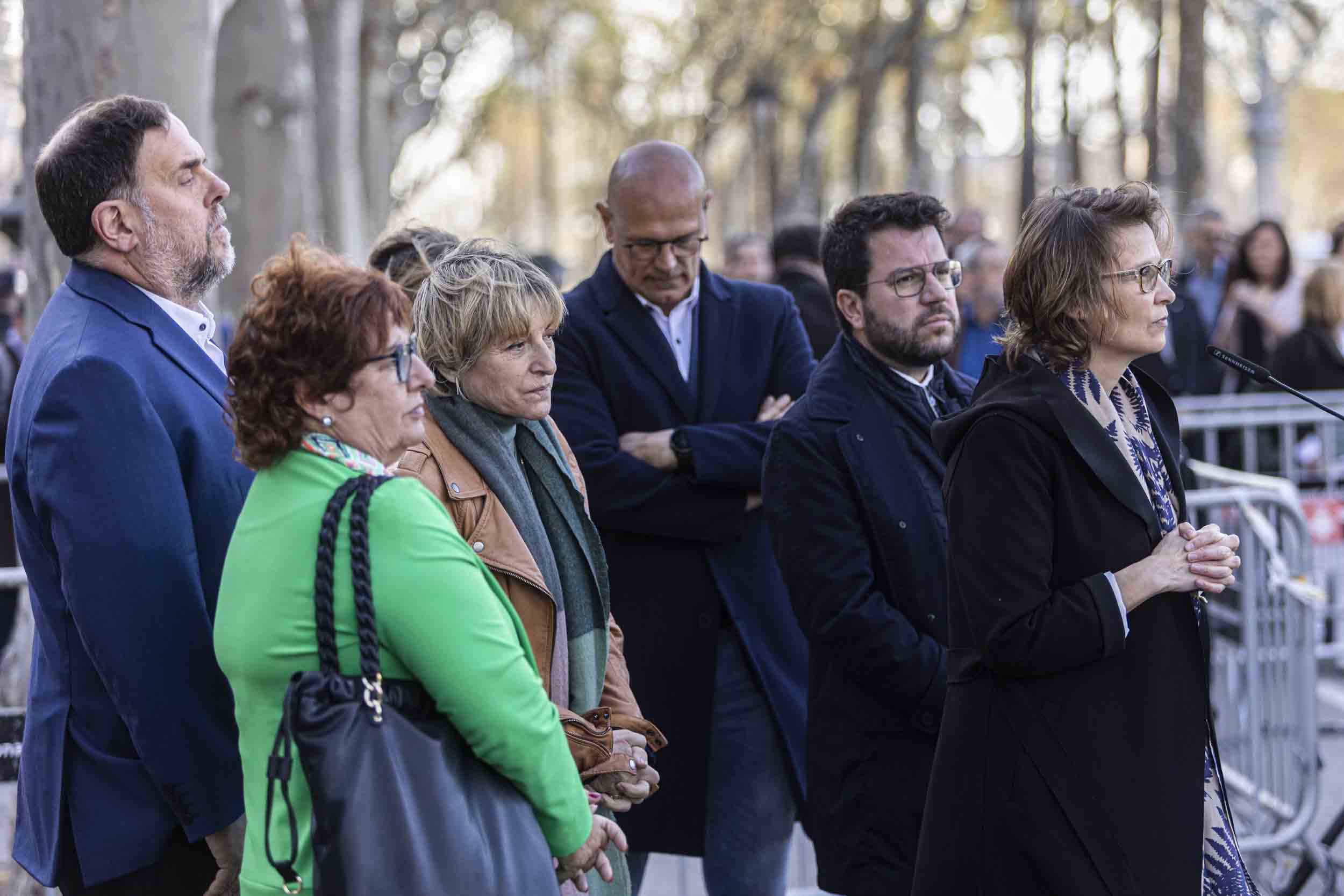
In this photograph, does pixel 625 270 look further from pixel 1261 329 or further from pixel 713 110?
pixel 713 110

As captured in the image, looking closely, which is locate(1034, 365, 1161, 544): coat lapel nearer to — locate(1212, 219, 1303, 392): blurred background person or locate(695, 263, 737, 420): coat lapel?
locate(695, 263, 737, 420): coat lapel

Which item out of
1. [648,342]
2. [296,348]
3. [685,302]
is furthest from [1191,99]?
[296,348]

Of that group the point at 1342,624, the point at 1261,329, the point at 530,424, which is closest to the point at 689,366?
the point at 530,424

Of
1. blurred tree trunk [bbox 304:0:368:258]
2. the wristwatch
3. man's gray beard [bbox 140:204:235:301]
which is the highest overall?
blurred tree trunk [bbox 304:0:368:258]

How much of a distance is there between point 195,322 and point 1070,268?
179cm

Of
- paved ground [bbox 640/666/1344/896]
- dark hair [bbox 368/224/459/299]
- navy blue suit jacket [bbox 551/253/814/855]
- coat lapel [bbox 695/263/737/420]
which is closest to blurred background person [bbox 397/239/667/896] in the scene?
dark hair [bbox 368/224/459/299]

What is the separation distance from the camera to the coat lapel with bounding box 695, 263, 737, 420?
4.66 meters

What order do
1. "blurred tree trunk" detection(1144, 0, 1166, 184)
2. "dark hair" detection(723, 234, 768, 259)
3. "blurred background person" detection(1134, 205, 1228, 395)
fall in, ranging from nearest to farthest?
"dark hair" detection(723, 234, 768, 259) < "blurred background person" detection(1134, 205, 1228, 395) < "blurred tree trunk" detection(1144, 0, 1166, 184)

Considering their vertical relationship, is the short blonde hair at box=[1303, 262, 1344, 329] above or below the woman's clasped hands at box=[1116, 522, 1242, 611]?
above

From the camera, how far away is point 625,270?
15.4 ft

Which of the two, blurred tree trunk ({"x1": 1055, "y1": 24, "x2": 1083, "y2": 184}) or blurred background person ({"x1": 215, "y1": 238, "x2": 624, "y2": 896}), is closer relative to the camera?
blurred background person ({"x1": 215, "y1": 238, "x2": 624, "y2": 896})

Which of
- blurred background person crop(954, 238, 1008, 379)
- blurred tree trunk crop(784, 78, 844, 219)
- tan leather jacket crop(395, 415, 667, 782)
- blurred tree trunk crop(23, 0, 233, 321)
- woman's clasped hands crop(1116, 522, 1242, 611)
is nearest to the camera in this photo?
woman's clasped hands crop(1116, 522, 1242, 611)

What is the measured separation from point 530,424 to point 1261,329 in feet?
27.8

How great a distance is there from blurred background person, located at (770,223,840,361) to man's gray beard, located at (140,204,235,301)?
3.33 metres
